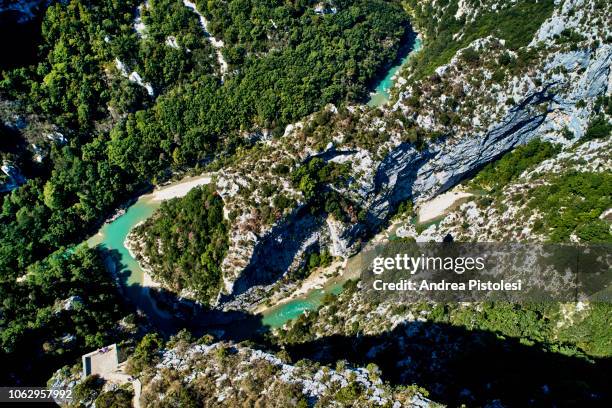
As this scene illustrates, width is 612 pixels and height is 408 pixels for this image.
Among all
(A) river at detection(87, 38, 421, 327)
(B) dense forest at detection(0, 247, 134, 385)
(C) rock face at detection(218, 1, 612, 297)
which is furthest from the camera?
(A) river at detection(87, 38, 421, 327)

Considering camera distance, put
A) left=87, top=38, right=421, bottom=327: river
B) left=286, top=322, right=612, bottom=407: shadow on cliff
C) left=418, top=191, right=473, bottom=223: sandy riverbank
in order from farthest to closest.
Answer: left=418, top=191, right=473, bottom=223: sandy riverbank, left=87, top=38, right=421, bottom=327: river, left=286, top=322, right=612, bottom=407: shadow on cliff

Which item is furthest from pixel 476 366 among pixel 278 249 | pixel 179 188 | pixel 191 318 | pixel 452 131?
pixel 179 188

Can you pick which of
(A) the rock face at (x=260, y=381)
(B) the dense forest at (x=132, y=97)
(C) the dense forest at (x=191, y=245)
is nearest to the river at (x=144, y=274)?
(B) the dense forest at (x=132, y=97)

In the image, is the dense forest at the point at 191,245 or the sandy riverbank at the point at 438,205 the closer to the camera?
the dense forest at the point at 191,245

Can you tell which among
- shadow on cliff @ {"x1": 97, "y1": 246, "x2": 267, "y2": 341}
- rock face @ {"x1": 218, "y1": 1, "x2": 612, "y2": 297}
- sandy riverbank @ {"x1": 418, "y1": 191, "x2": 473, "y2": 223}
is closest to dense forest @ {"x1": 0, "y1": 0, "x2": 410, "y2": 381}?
shadow on cliff @ {"x1": 97, "y1": 246, "x2": 267, "y2": 341}

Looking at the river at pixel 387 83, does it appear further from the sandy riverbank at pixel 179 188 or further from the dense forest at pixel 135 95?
the sandy riverbank at pixel 179 188

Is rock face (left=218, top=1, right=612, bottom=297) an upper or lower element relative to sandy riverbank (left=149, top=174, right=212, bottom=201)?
lower

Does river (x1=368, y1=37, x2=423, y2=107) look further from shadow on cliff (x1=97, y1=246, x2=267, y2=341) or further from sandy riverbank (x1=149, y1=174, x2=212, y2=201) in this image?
shadow on cliff (x1=97, y1=246, x2=267, y2=341)

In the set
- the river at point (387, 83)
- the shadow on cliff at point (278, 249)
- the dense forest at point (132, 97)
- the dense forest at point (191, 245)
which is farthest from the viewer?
the river at point (387, 83)
